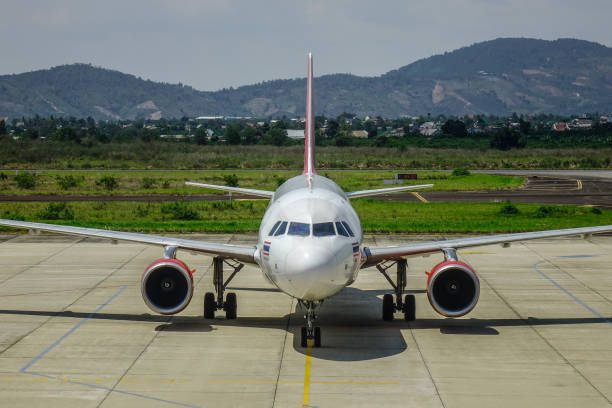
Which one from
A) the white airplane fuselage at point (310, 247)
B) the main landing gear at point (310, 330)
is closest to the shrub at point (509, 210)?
the white airplane fuselage at point (310, 247)

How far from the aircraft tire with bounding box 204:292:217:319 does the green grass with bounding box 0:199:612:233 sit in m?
18.2

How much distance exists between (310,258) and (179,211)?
105 feet

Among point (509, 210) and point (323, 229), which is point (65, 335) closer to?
point (323, 229)

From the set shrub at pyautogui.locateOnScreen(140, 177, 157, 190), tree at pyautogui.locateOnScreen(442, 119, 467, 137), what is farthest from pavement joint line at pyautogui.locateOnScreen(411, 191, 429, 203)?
tree at pyautogui.locateOnScreen(442, 119, 467, 137)

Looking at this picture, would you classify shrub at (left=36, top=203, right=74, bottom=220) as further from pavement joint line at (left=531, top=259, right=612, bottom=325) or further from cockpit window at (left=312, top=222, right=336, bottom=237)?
cockpit window at (left=312, top=222, right=336, bottom=237)

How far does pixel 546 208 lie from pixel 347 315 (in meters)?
30.2

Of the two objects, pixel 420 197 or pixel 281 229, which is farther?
pixel 420 197

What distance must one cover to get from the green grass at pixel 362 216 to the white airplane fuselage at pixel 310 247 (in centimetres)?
2115

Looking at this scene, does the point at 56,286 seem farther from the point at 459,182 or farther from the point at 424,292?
the point at 459,182

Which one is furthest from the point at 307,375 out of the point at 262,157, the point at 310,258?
the point at 262,157

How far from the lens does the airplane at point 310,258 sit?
1652 centimetres

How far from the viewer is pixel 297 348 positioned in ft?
59.9

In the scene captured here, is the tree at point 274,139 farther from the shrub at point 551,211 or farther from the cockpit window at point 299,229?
the cockpit window at point 299,229

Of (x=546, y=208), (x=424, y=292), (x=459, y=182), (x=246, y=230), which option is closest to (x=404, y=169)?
(x=459, y=182)
